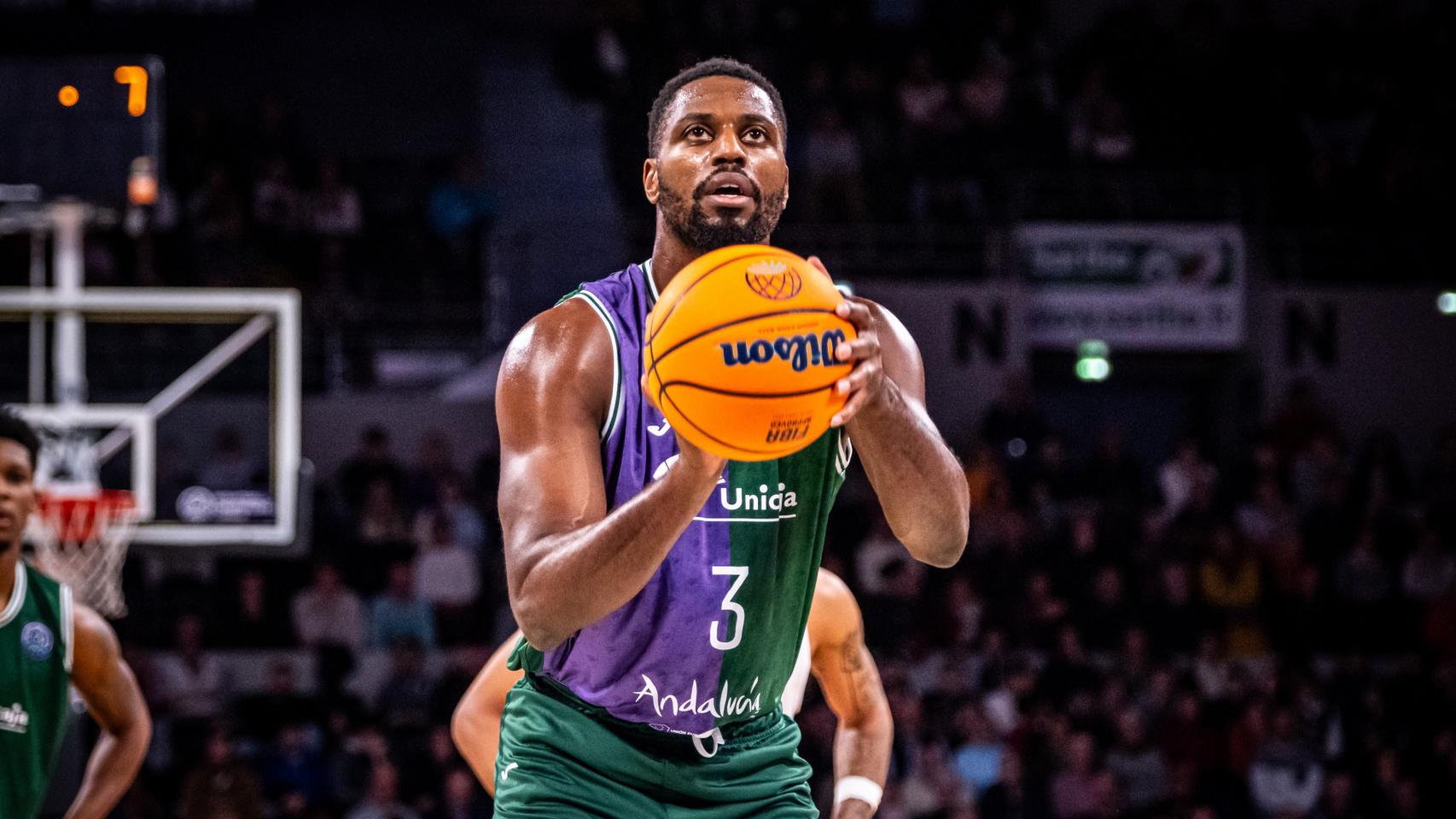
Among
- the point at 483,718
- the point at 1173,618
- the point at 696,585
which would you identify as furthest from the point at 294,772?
the point at 696,585

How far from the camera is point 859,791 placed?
15.2ft

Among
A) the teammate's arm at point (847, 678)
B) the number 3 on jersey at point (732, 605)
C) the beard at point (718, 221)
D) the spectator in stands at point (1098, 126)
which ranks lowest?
the teammate's arm at point (847, 678)

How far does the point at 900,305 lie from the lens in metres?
13.3

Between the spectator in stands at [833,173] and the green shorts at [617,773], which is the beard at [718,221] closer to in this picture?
the green shorts at [617,773]

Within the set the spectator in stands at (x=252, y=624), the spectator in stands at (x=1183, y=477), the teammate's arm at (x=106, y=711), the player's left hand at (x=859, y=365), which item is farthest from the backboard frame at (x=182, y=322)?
the spectator in stands at (x=1183, y=477)

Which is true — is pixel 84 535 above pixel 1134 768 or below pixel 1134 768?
above

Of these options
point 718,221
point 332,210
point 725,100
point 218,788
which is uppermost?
point 332,210

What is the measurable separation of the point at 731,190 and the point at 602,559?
0.74 meters

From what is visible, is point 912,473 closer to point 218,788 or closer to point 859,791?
point 859,791

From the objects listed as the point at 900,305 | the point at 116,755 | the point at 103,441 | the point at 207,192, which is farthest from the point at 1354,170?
the point at 116,755

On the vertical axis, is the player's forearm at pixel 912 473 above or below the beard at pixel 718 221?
below

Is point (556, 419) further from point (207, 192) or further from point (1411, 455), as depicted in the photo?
point (1411, 455)

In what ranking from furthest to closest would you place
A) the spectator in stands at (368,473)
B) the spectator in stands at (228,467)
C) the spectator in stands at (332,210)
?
the spectator in stands at (332,210) → the spectator in stands at (368,473) → the spectator in stands at (228,467)

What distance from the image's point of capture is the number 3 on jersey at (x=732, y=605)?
9.99ft
